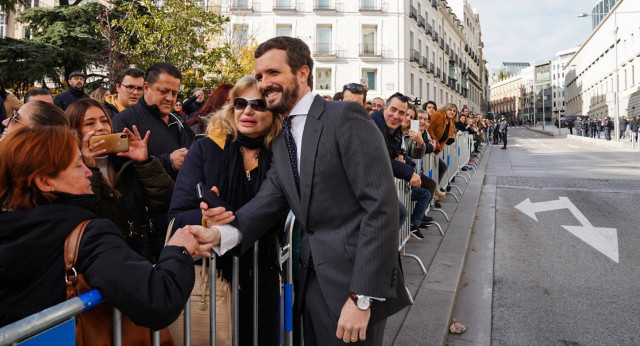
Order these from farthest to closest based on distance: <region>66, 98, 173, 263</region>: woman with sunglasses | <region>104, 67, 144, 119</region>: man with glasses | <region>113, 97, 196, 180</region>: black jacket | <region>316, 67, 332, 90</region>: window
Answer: <region>316, 67, 332, 90</region>: window → <region>104, 67, 144, 119</region>: man with glasses → <region>113, 97, 196, 180</region>: black jacket → <region>66, 98, 173, 263</region>: woman with sunglasses

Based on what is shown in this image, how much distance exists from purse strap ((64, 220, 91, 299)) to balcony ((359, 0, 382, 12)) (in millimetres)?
36022

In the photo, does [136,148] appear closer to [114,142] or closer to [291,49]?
[114,142]

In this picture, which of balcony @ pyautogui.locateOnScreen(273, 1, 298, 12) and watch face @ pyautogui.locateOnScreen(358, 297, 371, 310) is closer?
watch face @ pyautogui.locateOnScreen(358, 297, 371, 310)

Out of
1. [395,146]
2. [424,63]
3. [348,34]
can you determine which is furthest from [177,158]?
[424,63]

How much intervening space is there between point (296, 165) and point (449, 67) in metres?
Answer: 55.9

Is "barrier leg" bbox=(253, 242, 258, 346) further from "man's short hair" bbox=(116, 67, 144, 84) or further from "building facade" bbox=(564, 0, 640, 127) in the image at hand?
"building facade" bbox=(564, 0, 640, 127)

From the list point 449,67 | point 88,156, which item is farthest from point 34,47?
point 449,67

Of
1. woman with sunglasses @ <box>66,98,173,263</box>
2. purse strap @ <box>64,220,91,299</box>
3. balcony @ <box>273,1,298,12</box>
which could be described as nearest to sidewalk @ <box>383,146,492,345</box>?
woman with sunglasses @ <box>66,98,173,263</box>

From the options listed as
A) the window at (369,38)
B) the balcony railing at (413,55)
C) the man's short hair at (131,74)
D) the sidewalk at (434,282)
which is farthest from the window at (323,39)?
the man's short hair at (131,74)

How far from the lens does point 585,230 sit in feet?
22.8

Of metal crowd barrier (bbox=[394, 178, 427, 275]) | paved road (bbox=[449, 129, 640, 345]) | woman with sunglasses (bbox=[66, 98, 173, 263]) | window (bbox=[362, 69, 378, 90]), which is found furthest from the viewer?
window (bbox=[362, 69, 378, 90])

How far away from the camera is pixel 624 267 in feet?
17.4

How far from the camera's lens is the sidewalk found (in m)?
3.51

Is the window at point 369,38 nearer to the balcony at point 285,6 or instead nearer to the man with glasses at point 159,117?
the balcony at point 285,6
